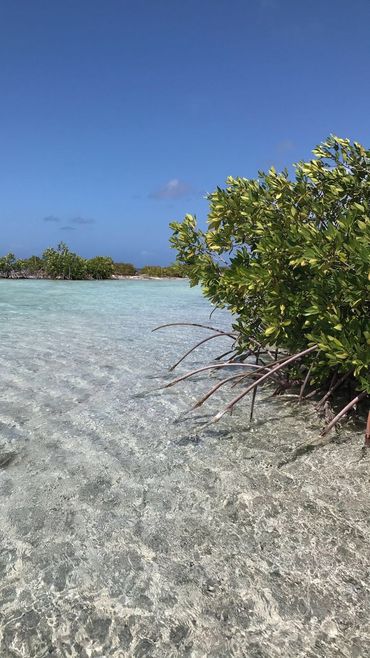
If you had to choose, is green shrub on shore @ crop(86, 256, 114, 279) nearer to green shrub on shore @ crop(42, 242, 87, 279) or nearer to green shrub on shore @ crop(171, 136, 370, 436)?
green shrub on shore @ crop(42, 242, 87, 279)

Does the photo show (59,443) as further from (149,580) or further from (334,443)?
A: (334,443)

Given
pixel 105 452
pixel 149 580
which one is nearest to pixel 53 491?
pixel 105 452

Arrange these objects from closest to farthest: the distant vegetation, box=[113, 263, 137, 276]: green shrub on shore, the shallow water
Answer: the shallow water, the distant vegetation, box=[113, 263, 137, 276]: green shrub on shore

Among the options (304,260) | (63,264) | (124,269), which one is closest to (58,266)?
(63,264)

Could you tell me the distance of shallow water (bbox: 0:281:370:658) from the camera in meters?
1.94

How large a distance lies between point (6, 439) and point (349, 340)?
313 cm

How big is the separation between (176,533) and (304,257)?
2.26 meters

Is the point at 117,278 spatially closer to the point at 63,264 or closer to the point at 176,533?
the point at 63,264

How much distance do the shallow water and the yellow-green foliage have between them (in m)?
0.94

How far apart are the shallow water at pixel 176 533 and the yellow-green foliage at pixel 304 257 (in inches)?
37.1

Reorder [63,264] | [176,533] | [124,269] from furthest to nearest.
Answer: [124,269] → [63,264] → [176,533]

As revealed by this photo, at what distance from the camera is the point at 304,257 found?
138 inches

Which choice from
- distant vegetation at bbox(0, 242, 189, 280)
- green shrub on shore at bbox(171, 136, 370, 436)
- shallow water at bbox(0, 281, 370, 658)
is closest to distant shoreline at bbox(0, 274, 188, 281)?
distant vegetation at bbox(0, 242, 189, 280)

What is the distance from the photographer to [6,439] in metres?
3.93
